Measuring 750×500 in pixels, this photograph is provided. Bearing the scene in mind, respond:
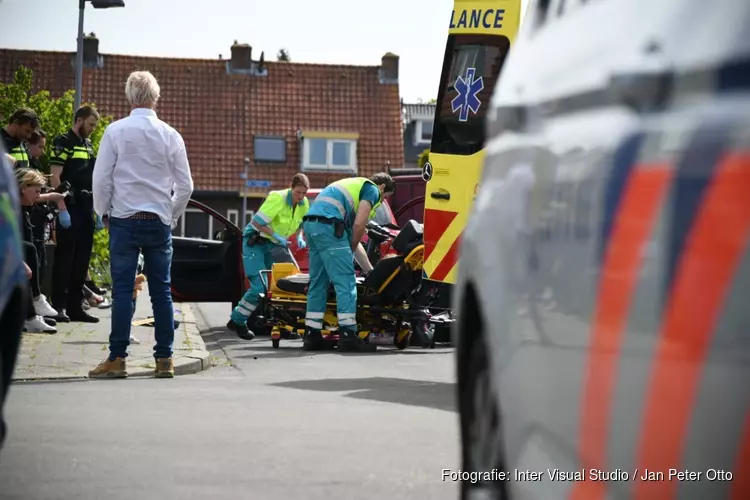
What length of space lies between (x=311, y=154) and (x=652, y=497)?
61.9 m

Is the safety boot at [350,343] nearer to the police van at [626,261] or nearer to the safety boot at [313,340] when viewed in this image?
the safety boot at [313,340]

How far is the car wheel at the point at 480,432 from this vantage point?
3672 mm

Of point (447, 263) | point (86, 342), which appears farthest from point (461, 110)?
point (86, 342)

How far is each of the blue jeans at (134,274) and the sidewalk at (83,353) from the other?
0.31m

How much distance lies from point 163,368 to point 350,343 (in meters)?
4.25

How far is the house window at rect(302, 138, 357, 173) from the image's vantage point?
63.6m

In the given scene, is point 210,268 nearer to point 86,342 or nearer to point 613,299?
point 86,342

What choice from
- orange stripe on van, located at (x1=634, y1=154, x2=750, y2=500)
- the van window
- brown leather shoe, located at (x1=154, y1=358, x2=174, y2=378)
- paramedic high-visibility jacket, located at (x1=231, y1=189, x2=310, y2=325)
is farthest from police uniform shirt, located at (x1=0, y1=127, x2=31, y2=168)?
orange stripe on van, located at (x1=634, y1=154, x2=750, y2=500)

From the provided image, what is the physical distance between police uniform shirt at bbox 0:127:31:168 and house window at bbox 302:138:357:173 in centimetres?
5001

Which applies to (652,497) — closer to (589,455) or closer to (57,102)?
(589,455)

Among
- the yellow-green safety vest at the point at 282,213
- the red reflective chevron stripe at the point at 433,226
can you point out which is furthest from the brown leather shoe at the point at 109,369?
the yellow-green safety vest at the point at 282,213

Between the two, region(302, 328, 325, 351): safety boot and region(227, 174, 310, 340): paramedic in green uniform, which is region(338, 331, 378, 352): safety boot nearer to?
region(302, 328, 325, 351): safety boot

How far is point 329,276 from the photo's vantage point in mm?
14516

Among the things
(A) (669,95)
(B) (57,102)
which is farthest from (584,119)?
(B) (57,102)
